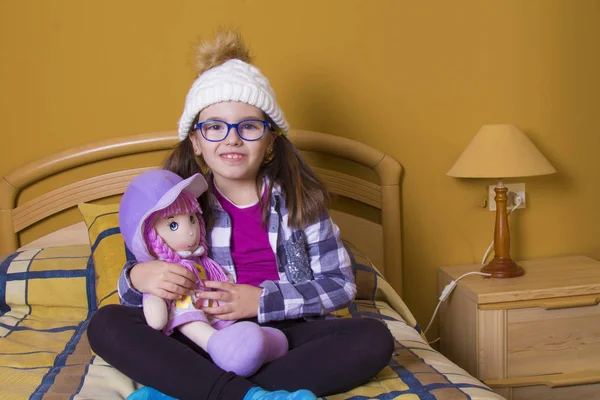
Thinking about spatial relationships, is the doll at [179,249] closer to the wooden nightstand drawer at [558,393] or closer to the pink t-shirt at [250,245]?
the pink t-shirt at [250,245]

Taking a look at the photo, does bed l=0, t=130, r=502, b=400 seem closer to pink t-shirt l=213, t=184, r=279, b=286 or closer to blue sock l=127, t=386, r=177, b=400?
blue sock l=127, t=386, r=177, b=400

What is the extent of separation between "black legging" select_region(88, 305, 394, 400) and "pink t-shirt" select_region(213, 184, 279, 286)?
0.81 ft

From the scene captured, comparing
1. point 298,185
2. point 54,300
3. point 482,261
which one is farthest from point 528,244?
point 54,300

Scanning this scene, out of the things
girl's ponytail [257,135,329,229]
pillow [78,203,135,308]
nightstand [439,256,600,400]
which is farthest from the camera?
nightstand [439,256,600,400]

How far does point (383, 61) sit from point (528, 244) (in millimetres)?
801

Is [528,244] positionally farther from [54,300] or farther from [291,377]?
[54,300]

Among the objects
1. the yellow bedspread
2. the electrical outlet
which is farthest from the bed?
the electrical outlet

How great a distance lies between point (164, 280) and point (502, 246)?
114cm

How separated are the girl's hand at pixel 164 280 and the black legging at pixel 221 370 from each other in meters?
0.06

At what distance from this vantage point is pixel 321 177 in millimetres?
1973

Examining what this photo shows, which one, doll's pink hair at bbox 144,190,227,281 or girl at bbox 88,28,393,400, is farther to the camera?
doll's pink hair at bbox 144,190,227,281

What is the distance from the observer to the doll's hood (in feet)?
3.84

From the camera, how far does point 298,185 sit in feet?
4.51

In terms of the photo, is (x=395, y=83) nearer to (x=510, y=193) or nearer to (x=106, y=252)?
(x=510, y=193)
